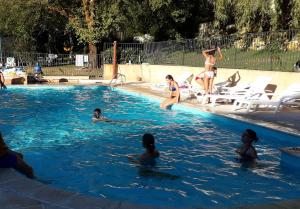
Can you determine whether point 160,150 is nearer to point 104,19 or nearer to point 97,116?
point 97,116

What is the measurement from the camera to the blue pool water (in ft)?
21.7

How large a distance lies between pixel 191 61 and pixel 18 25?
13.1m

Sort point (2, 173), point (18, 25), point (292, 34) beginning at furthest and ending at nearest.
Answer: point (18, 25)
point (292, 34)
point (2, 173)

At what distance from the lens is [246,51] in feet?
56.5

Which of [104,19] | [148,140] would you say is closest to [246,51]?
[148,140]

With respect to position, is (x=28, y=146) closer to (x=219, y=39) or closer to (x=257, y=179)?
(x=257, y=179)

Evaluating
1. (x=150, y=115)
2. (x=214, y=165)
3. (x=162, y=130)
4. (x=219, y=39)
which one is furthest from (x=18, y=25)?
(x=214, y=165)

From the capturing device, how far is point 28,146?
9.42m

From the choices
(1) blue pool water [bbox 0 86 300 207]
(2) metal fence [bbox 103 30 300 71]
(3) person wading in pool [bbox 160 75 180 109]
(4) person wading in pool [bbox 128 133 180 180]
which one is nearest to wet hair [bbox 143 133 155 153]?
(4) person wading in pool [bbox 128 133 180 180]

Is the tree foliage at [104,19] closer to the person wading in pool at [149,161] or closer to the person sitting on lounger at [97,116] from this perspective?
the person sitting on lounger at [97,116]

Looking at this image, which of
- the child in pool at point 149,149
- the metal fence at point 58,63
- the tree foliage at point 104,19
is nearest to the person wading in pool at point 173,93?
the child in pool at point 149,149

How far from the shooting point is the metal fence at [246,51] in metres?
15.8

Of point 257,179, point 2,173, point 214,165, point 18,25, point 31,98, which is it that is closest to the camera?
point 2,173

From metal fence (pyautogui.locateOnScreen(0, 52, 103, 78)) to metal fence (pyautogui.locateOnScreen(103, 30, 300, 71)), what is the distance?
192 inches
